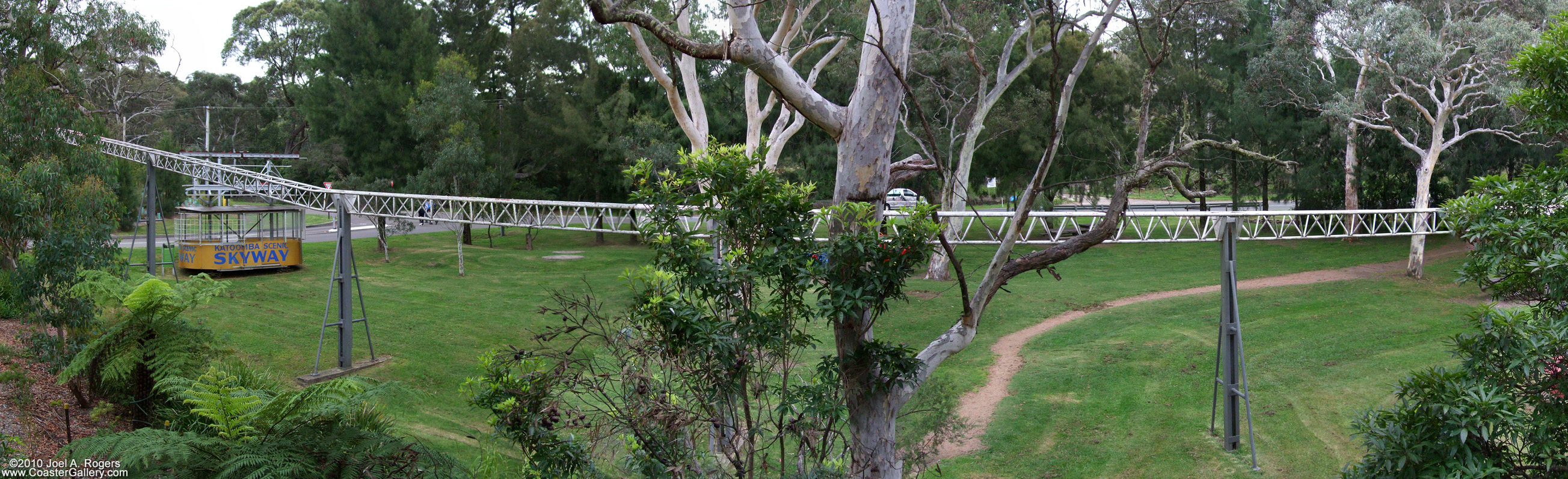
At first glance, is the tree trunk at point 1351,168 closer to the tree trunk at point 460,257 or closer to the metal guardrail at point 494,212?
the metal guardrail at point 494,212

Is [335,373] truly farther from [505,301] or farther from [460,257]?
[460,257]

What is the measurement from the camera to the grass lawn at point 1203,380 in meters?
12.4

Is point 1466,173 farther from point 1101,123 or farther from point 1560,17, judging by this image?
point 1560,17

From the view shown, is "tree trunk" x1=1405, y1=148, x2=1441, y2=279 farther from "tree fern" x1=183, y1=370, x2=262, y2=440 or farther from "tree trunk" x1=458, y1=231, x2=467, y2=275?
"tree fern" x1=183, y1=370, x2=262, y2=440

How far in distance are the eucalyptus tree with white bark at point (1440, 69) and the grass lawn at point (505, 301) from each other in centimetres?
407

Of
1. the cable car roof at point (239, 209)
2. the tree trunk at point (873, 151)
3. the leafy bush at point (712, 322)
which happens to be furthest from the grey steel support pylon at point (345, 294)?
the tree trunk at point (873, 151)

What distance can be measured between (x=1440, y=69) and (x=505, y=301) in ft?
79.6

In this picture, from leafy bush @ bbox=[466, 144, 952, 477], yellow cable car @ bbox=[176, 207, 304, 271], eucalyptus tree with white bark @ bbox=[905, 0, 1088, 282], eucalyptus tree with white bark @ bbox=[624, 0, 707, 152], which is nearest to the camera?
leafy bush @ bbox=[466, 144, 952, 477]

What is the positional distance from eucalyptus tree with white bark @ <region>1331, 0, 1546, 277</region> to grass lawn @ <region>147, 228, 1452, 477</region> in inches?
160

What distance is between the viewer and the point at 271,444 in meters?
5.75

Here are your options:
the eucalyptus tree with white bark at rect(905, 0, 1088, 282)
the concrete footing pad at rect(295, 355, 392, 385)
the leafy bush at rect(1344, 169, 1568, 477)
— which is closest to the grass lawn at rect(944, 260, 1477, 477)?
the eucalyptus tree with white bark at rect(905, 0, 1088, 282)

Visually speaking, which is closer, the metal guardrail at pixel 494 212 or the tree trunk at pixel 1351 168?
the metal guardrail at pixel 494 212

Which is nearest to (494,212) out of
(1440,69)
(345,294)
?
(345,294)

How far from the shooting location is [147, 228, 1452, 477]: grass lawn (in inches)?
593
